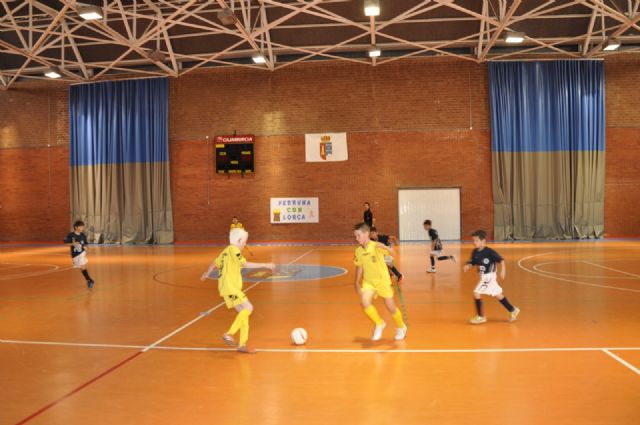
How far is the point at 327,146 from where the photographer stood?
2698 cm

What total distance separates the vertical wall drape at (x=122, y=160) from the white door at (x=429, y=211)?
496 inches

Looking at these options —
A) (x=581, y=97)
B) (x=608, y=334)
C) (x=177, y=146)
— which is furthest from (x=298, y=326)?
(x=581, y=97)

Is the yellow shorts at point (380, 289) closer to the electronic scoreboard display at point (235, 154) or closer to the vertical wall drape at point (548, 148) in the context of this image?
the vertical wall drape at point (548, 148)

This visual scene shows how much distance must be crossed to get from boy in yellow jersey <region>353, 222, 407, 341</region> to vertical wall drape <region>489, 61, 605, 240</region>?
20.6m

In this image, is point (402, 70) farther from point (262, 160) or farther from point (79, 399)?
point (79, 399)

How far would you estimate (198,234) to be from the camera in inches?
1105

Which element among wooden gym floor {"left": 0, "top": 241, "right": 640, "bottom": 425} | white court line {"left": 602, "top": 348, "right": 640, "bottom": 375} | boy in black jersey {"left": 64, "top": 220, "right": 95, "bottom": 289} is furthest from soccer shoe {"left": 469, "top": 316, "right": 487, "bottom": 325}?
boy in black jersey {"left": 64, "top": 220, "right": 95, "bottom": 289}

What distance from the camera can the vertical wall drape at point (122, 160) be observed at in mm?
28094

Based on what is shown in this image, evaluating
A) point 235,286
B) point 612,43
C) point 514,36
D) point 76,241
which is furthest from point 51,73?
point 612,43

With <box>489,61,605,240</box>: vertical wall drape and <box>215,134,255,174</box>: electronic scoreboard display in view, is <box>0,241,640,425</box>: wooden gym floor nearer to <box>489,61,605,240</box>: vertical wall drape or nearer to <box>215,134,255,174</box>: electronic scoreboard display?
<box>489,61,605,240</box>: vertical wall drape

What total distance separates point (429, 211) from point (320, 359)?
832 inches

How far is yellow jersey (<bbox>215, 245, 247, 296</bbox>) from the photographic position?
6.66 meters

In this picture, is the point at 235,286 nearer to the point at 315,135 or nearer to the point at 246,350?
the point at 246,350

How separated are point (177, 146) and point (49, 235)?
919 centimetres
